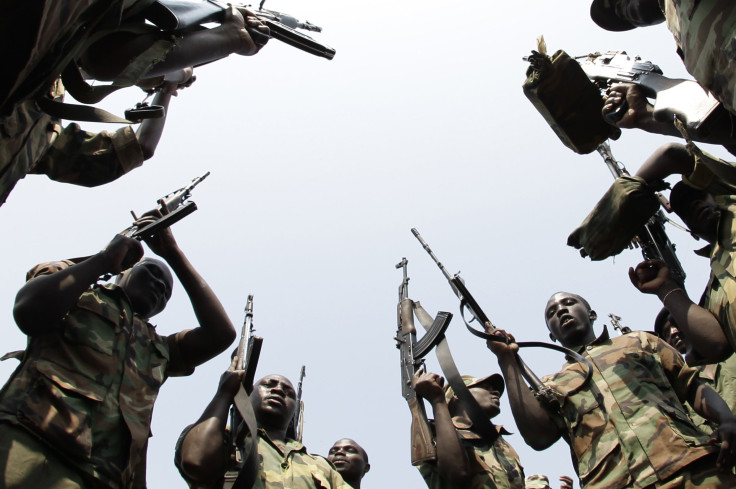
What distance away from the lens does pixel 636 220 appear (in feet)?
14.8

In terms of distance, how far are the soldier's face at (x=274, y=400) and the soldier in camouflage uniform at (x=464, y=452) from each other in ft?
3.78

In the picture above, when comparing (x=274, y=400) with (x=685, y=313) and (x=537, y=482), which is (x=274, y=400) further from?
(x=537, y=482)

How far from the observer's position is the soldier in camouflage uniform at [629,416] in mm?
3805

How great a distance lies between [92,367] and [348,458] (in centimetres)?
339

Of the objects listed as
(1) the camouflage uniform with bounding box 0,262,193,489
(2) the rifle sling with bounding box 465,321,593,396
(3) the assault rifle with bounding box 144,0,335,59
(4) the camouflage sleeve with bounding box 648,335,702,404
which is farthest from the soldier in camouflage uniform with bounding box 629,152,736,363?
(1) the camouflage uniform with bounding box 0,262,193,489

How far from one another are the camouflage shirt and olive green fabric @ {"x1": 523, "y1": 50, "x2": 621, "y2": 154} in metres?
1.65

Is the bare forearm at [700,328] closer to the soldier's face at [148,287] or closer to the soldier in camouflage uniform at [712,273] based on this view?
the soldier in camouflage uniform at [712,273]

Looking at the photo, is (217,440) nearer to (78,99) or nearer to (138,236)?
(138,236)

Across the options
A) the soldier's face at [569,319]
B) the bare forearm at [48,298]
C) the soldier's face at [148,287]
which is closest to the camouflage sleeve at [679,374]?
the soldier's face at [569,319]

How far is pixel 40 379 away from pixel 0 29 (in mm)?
1777

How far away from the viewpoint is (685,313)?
4004mm

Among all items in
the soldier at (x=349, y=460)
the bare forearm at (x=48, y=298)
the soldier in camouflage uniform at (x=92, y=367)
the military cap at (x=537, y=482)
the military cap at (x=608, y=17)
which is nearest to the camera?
the soldier in camouflage uniform at (x=92, y=367)

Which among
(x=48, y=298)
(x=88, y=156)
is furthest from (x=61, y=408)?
(x=88, y=156)

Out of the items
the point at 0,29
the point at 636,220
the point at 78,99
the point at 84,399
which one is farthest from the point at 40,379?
the point at 636,220
